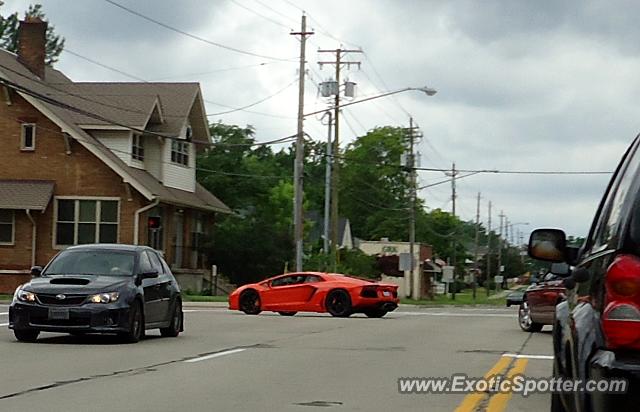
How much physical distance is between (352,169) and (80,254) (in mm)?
97029

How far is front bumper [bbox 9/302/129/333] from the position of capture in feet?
54.3

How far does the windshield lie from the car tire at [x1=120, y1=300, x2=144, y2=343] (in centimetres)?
65

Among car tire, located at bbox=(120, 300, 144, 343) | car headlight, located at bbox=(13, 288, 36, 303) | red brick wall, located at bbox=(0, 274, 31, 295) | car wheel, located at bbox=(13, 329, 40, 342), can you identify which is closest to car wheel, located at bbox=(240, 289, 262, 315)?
car tire, located at bbox=(120, 300, 144, 343)

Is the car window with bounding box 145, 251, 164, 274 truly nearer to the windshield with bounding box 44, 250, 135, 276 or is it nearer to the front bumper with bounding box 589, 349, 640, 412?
the windshield with bounding box 44, 250, 135, 276

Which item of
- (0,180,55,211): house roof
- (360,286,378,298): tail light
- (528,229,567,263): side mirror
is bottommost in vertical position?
(360,286,378,298): tail light

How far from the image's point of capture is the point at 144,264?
718 inches

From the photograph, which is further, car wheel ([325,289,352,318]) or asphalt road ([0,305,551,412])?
car wheel ([325,289,352,318])

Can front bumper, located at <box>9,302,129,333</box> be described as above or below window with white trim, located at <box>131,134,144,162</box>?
below

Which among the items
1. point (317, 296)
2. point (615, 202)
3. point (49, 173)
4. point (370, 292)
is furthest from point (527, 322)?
point (49, 173)

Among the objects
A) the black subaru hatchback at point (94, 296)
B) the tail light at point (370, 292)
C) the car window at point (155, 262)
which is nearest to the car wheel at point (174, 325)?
the black subaru hatchback at point (94, 296)

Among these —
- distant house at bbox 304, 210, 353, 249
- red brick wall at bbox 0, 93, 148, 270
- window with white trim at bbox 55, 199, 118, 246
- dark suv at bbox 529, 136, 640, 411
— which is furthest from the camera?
distant house at bbox 304, 210, 353, 249

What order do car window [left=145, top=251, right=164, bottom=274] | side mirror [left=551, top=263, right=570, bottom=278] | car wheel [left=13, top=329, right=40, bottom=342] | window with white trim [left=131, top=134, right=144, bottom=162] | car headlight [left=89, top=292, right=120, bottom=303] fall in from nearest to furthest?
side mirror [left=551, top=263, right=570, bottom=278] → car headlight [left=89, top=292, right=120, bottom=303] → car wheel [left=13, top=329, right=40, bottom=342] → car window [left=145, top=251, right=164, bottom=274] → window with white trim [left=131, top=134, right=144, bottom=162]

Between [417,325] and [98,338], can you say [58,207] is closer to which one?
[417,325]

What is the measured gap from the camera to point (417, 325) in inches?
1021
